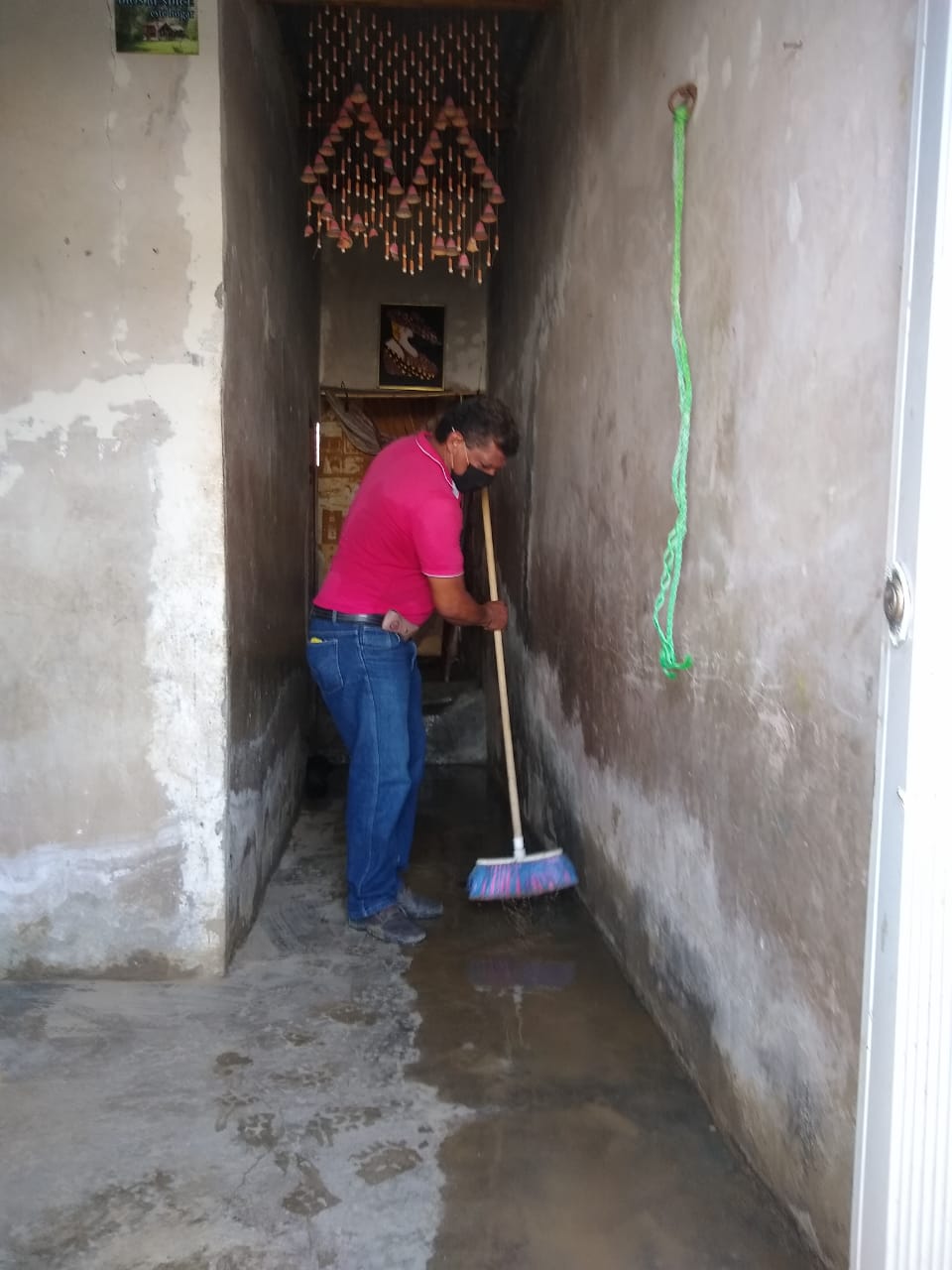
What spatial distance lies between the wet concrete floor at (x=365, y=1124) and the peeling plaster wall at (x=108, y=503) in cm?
28

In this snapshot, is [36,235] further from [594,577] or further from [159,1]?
[594,577]

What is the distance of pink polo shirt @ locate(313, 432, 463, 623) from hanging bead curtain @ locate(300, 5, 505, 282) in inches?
68.2

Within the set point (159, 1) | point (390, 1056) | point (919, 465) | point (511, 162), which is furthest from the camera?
point (511, 162)

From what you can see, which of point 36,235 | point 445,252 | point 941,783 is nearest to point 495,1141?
point 941,783

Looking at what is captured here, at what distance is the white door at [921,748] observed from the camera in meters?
0.95

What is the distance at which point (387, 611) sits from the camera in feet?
9.47

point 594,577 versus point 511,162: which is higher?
point 511,162

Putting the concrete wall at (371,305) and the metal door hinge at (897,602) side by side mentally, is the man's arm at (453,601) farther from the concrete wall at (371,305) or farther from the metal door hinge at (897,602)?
the concrete wall at (371,305)

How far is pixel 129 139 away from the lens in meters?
2.31


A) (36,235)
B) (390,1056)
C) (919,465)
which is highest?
(36,235)

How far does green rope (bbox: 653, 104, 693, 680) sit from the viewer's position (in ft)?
6.35

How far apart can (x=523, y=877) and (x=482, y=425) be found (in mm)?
1367

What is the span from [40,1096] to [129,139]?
2.15 meters

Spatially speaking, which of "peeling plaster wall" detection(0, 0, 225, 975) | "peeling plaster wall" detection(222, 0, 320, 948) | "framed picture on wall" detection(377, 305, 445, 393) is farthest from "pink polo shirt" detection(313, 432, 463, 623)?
"framed picture on wall" detection(377, 305, 445, 393)
